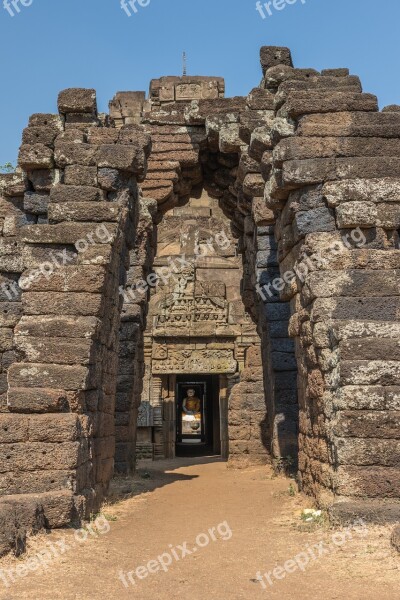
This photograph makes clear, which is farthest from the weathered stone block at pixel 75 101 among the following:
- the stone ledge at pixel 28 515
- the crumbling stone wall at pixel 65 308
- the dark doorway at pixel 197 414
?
the dark doorway at pixel 197 414

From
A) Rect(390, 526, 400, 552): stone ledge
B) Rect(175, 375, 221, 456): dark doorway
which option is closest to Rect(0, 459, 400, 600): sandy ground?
Rect(390, 526, 400, 552): stone ledge

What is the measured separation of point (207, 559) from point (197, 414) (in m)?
33.3

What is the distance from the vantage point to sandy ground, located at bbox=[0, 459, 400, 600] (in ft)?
15.2

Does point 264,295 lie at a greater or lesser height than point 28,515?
greater

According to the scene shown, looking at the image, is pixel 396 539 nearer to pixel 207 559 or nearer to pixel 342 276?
pixel 207 559

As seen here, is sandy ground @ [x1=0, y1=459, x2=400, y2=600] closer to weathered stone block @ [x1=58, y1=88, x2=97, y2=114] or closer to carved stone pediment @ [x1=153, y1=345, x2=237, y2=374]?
weathered stone block @ [x1=58, y1=88, x2=97, y2=114]

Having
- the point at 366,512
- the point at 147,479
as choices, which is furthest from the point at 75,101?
the point at 366,512

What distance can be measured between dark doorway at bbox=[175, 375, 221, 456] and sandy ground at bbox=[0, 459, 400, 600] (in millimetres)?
14495

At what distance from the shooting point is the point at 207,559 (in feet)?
18.6

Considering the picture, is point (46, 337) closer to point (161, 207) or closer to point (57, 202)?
point (57, 202)

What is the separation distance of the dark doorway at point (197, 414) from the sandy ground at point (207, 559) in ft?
47.6

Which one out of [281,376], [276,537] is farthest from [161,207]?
[276,537]

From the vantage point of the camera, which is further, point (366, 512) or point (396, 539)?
point (366, 512)

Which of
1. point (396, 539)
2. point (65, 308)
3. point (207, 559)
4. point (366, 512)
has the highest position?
point (65, 308)
